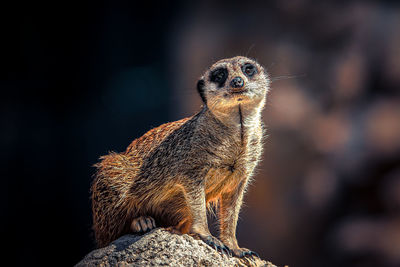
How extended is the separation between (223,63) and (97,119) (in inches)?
29.2

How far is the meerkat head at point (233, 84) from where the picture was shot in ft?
5.04

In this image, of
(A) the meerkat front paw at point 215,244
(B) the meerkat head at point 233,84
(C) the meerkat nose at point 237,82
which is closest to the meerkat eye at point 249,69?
(B) the meerkat head at point 233,84

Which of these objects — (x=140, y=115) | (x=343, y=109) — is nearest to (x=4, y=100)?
(x=140, y=115)

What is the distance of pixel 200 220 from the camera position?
1554 millimetres

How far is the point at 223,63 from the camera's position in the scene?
1661mm

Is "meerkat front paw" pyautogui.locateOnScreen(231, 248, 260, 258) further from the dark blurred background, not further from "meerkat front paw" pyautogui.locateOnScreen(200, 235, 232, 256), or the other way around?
the dark blurred background

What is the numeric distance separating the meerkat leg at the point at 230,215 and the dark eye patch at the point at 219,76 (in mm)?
439

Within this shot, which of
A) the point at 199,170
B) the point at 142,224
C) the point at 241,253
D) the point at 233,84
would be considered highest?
the point at 233,84

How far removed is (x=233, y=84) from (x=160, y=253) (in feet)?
2.16

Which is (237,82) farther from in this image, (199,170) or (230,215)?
(230,215)

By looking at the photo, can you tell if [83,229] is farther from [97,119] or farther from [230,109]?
[230,109]

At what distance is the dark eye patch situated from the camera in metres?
1.62

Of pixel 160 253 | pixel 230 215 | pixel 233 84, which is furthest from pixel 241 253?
pixel 233 84

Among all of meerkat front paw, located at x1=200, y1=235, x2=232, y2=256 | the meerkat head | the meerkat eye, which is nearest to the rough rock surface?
meerkat front paw, located at x1=200, y1=235, x2=232, y2=256
